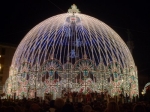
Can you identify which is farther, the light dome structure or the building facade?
the building facade

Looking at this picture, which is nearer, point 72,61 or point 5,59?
point 72,61

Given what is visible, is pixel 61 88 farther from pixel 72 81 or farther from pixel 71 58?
pixel 71 58

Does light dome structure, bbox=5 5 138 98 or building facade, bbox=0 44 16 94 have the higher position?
building facade, bbox=0 44 16 94

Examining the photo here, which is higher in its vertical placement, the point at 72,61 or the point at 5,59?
the point at 5,59

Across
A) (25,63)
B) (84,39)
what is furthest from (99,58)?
(25,63)

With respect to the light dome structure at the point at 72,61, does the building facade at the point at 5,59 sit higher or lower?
higher

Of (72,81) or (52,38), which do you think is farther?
(52,38)

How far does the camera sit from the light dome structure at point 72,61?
1625cm

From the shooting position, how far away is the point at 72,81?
16828mm

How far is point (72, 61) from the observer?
17.4 m

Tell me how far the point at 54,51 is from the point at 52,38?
4.48 feet

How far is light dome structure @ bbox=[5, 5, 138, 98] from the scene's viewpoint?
53.3 feet

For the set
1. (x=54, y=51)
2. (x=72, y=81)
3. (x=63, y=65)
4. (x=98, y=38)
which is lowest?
(x=72, y=81)

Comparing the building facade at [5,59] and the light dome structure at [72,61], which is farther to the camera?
the building facade at [5,59]
